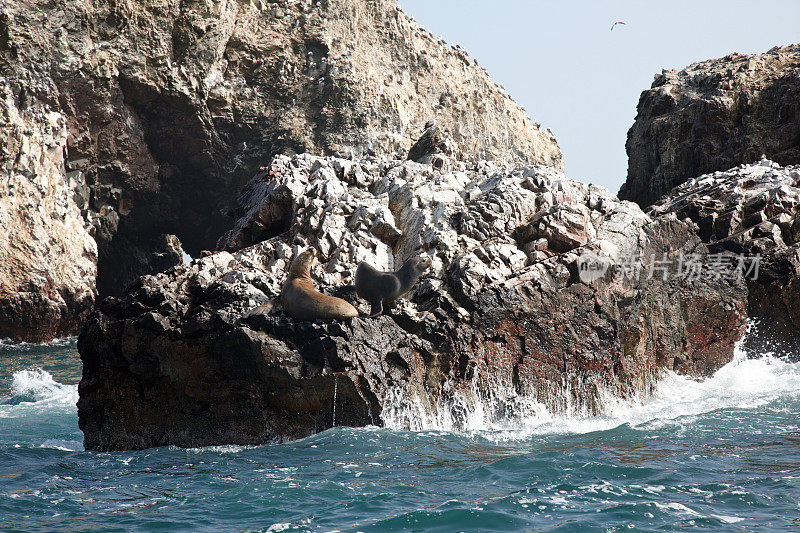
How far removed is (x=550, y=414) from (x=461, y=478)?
2743mm

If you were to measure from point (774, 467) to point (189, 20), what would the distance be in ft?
83.0

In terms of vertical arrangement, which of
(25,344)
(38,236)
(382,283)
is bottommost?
(25,344)

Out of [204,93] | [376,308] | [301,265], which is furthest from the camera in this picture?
[204,93]

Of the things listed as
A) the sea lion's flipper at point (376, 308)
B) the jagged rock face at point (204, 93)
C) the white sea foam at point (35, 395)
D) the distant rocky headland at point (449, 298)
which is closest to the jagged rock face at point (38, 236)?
the jagged rock face at point (204, 93)

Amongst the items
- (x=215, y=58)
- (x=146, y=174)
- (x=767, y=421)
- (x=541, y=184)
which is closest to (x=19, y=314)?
(x=146, y=174)

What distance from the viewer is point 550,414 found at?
9023 mm

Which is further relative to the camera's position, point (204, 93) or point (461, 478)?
point (204, 93)

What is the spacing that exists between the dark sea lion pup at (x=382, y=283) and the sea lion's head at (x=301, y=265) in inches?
28.0

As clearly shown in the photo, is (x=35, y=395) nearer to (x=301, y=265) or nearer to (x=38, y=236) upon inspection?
(x=301, y=265)

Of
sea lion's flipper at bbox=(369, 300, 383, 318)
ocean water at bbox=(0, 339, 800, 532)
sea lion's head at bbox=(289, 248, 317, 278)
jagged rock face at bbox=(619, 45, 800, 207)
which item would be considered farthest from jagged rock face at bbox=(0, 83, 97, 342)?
jagged rock face at bbox=(619, 45, 800, 207)

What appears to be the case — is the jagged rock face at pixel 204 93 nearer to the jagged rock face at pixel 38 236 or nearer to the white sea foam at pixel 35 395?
the jagged rock face at pixel 38 236

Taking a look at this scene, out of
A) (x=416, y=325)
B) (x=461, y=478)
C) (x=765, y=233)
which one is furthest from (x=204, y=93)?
(x=461, y=478)

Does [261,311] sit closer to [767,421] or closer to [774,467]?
[774,467]

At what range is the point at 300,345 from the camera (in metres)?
8.36
